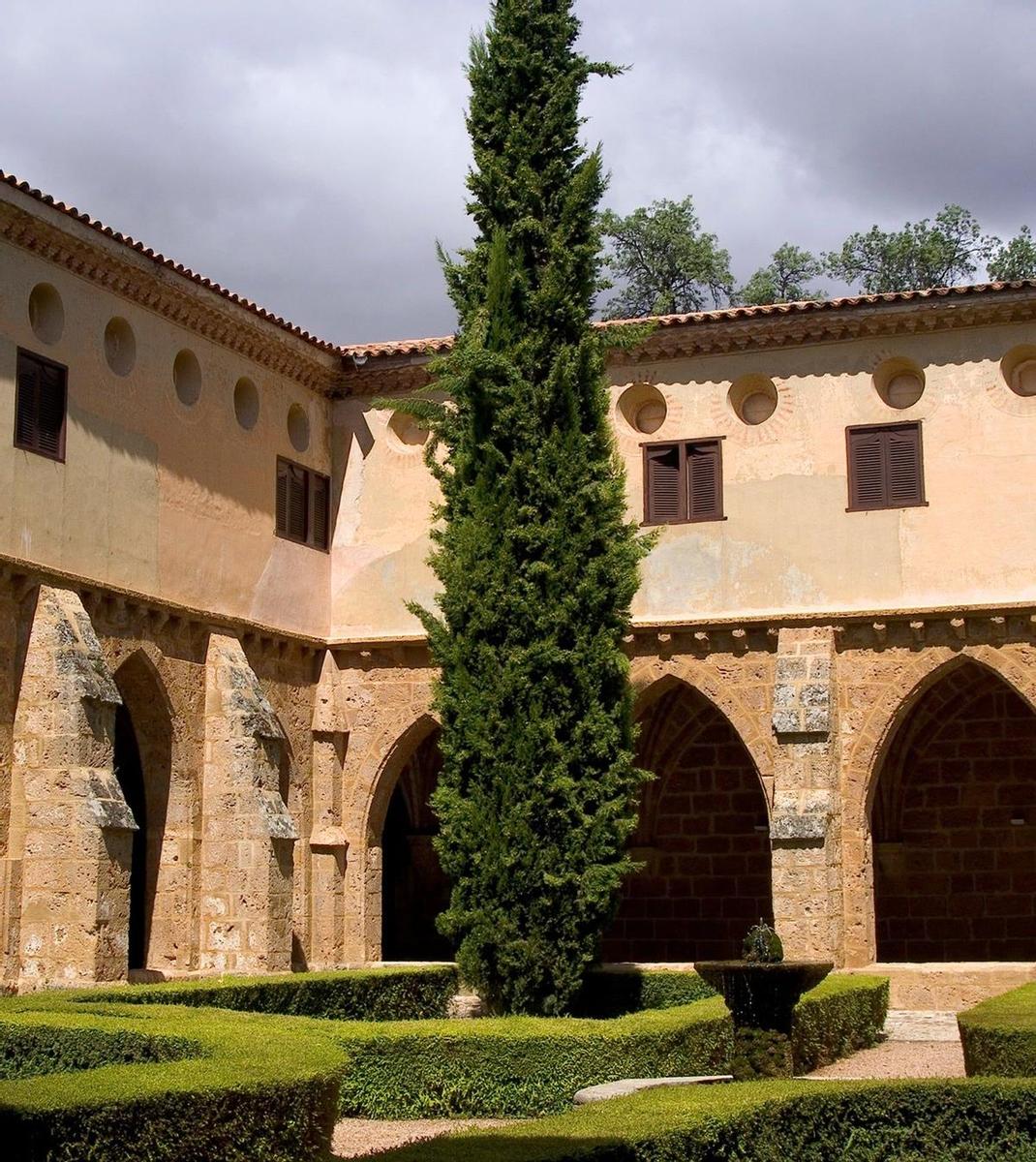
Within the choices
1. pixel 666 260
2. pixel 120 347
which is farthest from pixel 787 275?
pixel 120 347

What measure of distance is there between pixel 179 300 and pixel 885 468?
8.15 metres

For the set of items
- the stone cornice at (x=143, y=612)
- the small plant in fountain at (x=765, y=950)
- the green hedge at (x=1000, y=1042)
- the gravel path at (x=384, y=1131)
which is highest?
the stone cornice at (x=143, y=612)

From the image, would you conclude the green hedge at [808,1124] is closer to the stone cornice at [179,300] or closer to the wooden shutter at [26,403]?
the wooden shutter at [26,403]

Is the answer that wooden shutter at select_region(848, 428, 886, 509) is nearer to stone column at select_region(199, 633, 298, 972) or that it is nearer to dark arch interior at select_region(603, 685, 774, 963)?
dark arch interior at select_region(603, 685, 774, 963)

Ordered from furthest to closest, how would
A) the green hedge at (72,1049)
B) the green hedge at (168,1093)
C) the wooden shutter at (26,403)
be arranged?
the wooden shutter at (26,403), the green hedge at (72,1049), the green hedge at (168,1093)

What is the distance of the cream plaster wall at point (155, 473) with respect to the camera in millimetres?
17844

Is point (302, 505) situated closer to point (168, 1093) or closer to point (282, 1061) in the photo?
point (282, 1061)

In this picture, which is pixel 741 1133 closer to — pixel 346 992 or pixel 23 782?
pixel 346 992

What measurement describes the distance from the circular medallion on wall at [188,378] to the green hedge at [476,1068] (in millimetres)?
9360

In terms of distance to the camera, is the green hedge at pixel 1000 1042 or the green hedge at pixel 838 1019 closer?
the green hedge at pixel 1000 1042

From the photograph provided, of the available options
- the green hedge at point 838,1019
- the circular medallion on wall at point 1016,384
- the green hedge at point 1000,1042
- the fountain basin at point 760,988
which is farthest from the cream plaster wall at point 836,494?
the fountain basin at point 760,988

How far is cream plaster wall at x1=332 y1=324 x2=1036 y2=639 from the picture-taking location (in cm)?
2045

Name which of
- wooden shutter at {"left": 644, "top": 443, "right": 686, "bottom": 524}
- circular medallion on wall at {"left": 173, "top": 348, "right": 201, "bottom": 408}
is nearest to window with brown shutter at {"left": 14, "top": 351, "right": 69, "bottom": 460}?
circular medallion on wall at {"left": 173, "top": 348, "right": 201, "bottom": 408}

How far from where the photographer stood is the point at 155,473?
19.8 m
